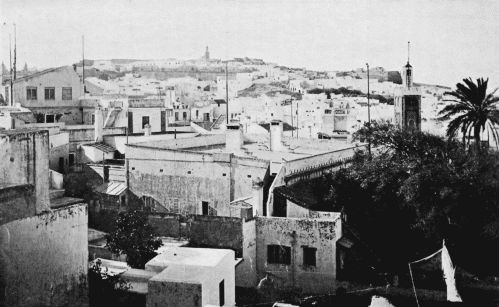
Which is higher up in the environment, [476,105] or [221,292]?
[476,105]

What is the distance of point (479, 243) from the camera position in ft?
58.8

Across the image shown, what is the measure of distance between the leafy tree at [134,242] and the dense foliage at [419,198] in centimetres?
690

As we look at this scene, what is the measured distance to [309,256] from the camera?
1700 centimetres

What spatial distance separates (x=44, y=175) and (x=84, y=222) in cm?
122

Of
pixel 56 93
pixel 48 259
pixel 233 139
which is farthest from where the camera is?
pixel 56 93

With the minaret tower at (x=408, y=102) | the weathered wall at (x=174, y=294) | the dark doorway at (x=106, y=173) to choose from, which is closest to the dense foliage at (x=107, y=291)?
the weathered wall at (x=174, y=294)

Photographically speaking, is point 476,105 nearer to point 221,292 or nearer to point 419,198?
point 419,198

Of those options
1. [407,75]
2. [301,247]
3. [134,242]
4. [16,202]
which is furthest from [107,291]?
[407,75]

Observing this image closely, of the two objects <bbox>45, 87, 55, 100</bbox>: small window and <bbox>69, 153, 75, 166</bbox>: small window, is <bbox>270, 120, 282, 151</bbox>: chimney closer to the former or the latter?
<bbox>69, 153, 75, 166</bbox>: small window

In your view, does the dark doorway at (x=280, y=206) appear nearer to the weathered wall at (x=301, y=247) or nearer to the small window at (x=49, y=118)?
the weathered wall at (x=301, y=247)

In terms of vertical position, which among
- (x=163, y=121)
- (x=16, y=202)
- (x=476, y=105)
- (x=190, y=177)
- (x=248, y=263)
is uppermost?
(x=163, y=121)

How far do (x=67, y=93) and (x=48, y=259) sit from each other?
23.1 meters

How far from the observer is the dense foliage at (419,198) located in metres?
17.5

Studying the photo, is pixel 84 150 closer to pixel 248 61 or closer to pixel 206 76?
pixel 206 76
